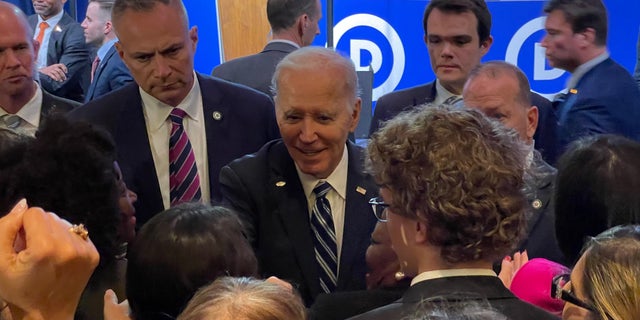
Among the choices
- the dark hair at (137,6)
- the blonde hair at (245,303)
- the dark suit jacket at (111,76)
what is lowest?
the dark suit jacket at (111,76)

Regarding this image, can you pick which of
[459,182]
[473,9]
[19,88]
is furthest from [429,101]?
[459,182]

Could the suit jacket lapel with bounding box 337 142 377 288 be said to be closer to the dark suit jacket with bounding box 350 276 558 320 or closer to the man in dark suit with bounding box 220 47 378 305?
the man in dark suit with bounding box 220 47 378 305

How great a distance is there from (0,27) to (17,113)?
14.1 inches

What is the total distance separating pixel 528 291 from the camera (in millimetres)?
2109

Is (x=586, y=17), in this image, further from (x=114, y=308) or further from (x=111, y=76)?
(x=114, y=308)

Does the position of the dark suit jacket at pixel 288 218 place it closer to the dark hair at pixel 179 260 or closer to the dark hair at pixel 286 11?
the dark hair at pixel 179 260

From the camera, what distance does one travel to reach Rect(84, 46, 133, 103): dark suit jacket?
201 inches

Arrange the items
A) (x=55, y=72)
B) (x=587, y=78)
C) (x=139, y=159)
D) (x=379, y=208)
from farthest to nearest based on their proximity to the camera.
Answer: (x=55, y=72), (x=587, y=78), (x=139, y=159), (x=379, y=208)

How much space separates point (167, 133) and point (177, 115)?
2.8 inches

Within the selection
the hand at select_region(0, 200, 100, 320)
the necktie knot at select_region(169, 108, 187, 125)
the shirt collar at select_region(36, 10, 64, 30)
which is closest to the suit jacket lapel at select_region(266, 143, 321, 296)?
the necktie knot at select_region(169, 108, 187, 125)

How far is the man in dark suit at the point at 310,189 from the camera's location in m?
2.59

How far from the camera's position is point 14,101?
338 centimetres

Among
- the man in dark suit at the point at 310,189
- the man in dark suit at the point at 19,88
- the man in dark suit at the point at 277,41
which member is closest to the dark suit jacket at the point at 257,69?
the man in dark suit at the point at 277,41

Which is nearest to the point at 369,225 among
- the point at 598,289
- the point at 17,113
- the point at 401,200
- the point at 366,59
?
the point at 401,200
